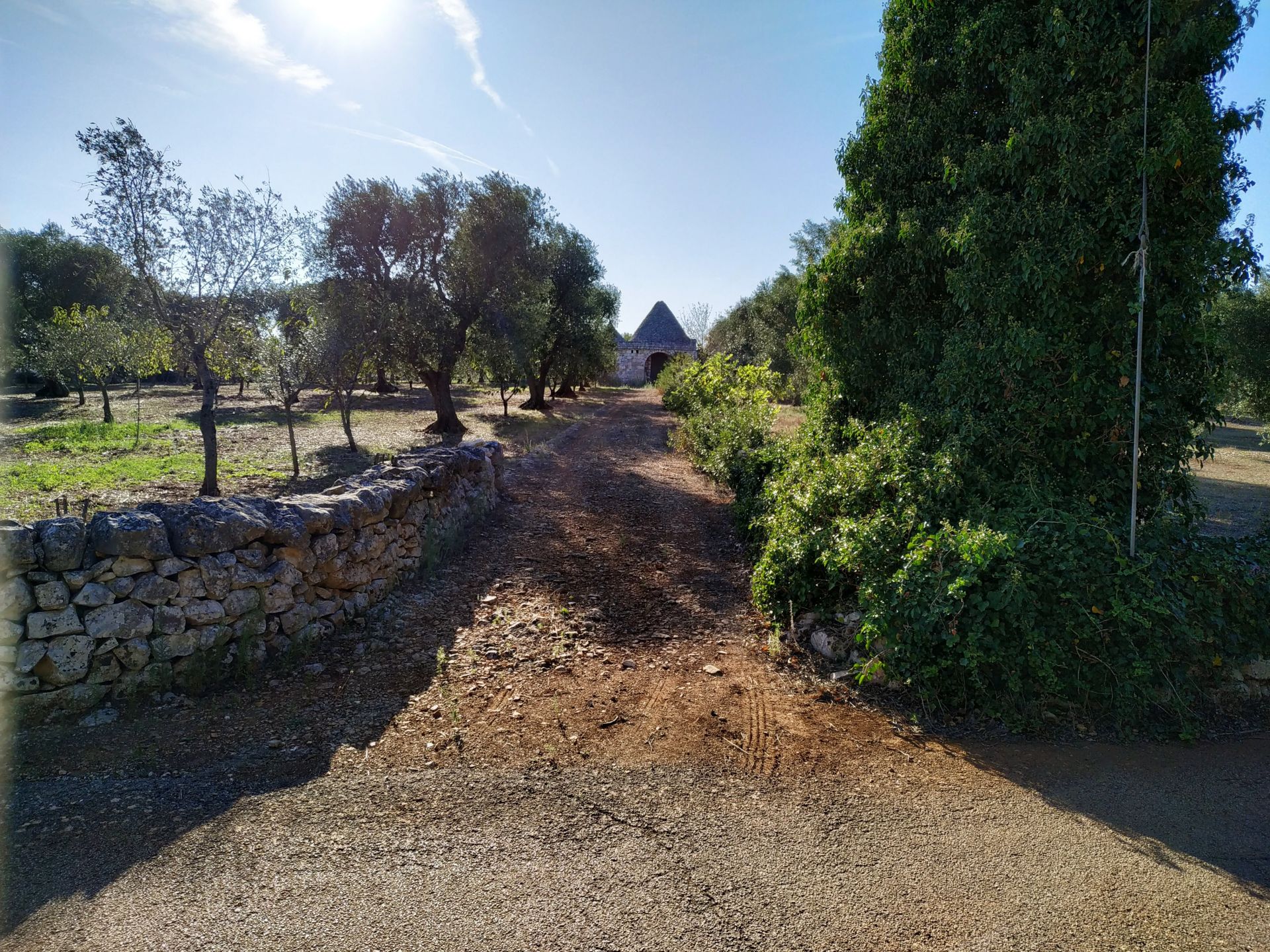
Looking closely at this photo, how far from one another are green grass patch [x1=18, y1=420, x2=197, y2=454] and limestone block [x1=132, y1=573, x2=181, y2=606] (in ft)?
44.7

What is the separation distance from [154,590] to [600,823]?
3248 millimetres

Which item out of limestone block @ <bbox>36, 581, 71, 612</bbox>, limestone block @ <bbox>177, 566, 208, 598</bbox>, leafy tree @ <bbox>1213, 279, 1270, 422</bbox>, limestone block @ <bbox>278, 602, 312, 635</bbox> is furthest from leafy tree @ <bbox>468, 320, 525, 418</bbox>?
leafy tree @ <bbox>1213, 279, 1270, 422</bbox>

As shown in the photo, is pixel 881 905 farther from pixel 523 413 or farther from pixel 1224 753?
pixel 523 413

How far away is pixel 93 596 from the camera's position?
12.9 feet

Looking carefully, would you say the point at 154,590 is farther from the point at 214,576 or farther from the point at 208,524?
the point at 208,524

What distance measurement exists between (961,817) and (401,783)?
296 cm

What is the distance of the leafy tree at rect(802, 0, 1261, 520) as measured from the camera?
492 cm

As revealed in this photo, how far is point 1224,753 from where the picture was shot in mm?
3889

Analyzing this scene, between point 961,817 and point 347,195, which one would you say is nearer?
point 961,817

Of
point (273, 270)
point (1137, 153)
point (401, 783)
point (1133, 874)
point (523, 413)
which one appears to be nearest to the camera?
point (1133, 874)

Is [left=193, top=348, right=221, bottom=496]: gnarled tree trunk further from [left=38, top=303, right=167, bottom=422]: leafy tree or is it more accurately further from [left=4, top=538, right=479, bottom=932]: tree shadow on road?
[left=38, top=303, right=167, bottom=422]: leafy tree

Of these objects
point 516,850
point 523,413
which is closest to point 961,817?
point 516,850

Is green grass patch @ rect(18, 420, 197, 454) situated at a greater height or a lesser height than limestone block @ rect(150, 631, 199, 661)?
greater

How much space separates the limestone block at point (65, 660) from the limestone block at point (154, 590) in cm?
35
